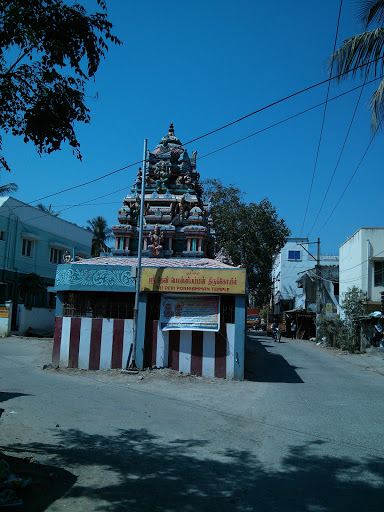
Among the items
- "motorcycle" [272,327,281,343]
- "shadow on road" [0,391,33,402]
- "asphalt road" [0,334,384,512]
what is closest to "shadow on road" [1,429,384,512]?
"asphalt road" [0,334,384,512]

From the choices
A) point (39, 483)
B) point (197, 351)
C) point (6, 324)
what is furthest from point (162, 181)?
point (39, 483)

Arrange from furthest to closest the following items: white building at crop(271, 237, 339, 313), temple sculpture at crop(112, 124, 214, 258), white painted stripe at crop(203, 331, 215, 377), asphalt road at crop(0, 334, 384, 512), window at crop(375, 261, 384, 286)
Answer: white building at crop(271, 237, 339, 313) < window at crop(375, 261, 384, 286) < temple sculpture at crop(112, 124, 214, 258) < white painted stripe at crop(203, 331, 215, 377) < asphalt road at crop(0, 334, 384, 512)

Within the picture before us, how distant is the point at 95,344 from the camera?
1365cm

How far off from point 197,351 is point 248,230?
1146 inches

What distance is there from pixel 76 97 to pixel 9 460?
4.42 metres

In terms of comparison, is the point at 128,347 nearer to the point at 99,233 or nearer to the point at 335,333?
the point at 335,333

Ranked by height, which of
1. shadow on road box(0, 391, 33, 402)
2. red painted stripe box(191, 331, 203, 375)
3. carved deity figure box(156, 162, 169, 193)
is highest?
carved deity figure box(156, 162, 169, 193)

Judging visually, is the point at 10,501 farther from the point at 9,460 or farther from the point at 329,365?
the point at 329,365

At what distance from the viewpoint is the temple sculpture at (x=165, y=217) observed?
711 inches

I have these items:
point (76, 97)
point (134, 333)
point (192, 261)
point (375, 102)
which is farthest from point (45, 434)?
point (192, 261)

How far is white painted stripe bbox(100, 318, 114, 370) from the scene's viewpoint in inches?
533

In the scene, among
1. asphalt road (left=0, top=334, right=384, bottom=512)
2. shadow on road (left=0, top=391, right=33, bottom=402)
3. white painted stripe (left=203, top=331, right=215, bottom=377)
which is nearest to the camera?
asphalt road (left=0, top=334, right=384, bottom=512)

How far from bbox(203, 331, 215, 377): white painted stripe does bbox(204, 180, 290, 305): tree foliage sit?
27.3 meters

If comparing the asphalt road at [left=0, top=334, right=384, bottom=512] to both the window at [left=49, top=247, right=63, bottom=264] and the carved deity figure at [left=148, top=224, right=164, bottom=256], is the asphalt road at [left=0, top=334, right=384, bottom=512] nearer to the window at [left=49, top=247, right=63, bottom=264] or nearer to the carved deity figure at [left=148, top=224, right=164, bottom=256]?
the carved deity figure at [left=148, top=224, right=164, bottom=256]
